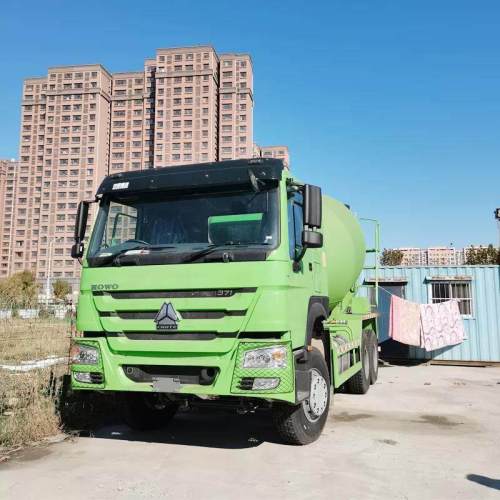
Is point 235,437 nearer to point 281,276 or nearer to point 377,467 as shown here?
point 377,467

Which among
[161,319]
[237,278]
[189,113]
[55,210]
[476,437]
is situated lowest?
[476,437]

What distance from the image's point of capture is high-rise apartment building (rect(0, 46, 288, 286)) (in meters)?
138

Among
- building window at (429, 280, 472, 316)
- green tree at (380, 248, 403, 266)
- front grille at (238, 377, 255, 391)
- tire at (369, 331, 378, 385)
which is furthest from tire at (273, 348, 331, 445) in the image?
green tree at (380, 248, 403, 266)

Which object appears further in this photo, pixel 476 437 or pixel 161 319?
pixel 476 437

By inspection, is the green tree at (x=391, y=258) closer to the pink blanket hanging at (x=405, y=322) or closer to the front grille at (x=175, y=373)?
the pink blanket hanging at (x=405, y=322)

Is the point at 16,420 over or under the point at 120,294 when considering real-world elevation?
under

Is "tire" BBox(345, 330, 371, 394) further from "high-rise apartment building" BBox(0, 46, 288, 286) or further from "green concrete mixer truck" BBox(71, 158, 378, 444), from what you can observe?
"high-rise apartment building" BBox(0, 46, 288, 286)

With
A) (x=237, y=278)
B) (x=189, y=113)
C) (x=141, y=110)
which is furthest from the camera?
(x=141, y=110)

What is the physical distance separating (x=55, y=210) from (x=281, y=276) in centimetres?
14593

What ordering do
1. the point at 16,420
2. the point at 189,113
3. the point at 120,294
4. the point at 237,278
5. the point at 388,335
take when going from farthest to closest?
the point at 189,113 → the point at 388,335 → the point at 16,420 → the point at 120,294 → the point at 237,278

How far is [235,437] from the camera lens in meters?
6.03

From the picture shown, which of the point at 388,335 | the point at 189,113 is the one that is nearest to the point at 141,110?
the point at 189,113

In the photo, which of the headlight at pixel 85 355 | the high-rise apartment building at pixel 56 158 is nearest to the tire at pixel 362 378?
the headlight at pixel 85 355

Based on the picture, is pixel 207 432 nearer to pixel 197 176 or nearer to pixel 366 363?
pixel 197 176
